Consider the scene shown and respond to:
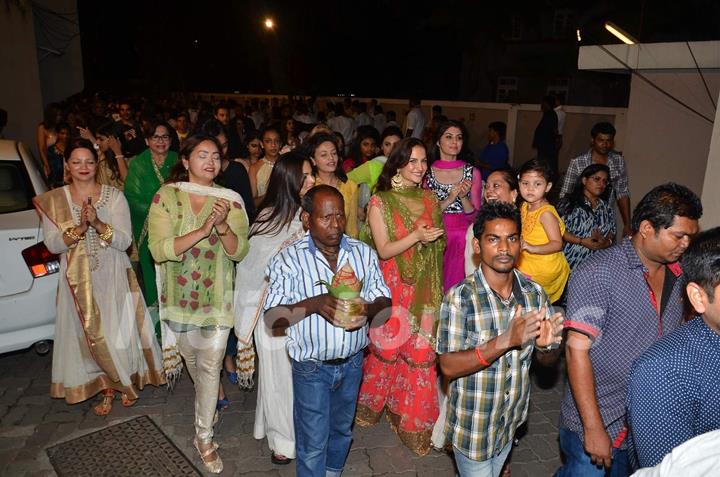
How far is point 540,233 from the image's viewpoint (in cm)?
434

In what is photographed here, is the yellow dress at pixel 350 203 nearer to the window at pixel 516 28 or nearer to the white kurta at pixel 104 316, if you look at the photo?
the white kurta at pixel 104 316

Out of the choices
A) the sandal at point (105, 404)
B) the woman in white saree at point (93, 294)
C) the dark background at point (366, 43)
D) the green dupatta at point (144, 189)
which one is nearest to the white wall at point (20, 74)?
the green dupatta at point (144, 189)

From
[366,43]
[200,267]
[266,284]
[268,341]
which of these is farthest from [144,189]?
[366,43]

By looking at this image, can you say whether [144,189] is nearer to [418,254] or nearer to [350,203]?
[350,203]

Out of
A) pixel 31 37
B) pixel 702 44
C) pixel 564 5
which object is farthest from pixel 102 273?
pixel 564 5

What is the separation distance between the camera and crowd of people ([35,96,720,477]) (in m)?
2.62

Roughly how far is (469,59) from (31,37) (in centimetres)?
2338

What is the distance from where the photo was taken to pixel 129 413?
15.0 ft

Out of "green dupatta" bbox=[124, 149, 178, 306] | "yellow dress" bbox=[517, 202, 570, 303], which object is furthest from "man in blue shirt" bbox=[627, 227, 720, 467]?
"green dupatta" bbox=[124, 149, 178, 306]

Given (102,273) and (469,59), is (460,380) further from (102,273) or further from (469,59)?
(469,59)

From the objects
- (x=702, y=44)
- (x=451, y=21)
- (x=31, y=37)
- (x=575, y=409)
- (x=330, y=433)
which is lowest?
(x=330, y=433)

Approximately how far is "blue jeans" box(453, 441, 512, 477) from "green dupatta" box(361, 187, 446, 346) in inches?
51.2

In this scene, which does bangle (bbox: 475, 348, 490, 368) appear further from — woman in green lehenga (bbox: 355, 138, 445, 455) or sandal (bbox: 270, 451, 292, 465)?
sandal (bbox: 270, 451, 292, 465)

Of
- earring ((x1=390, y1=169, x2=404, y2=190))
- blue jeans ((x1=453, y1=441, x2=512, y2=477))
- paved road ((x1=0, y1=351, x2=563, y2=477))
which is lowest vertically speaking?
paved road ((x1=0, y1=351, x2=563, y2=477))
